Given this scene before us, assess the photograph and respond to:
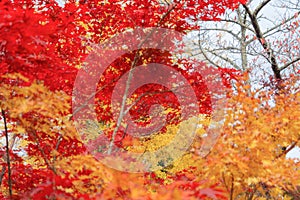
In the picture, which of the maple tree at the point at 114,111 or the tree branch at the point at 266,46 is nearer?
the maple tree at the point at 114,111

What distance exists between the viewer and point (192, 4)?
213 inches

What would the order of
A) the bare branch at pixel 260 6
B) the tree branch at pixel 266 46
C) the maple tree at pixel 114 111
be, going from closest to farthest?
1. the maple tree at pixel 114 111
2. the tree branch at pixel 266 46
3. the bare branch at pixel 260 6

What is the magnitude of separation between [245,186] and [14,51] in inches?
121

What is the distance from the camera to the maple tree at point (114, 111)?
10.6ft

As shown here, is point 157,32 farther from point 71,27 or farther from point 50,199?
point 50,199

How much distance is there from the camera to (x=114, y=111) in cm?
654

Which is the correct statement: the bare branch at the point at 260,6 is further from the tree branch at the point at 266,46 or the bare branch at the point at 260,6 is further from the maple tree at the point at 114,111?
the maple tree at the point at 114,111

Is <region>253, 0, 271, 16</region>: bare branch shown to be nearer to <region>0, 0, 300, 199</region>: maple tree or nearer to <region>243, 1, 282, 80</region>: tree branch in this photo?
<region>243, 1, 282, 80</region>: tree branch

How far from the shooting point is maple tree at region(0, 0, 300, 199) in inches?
128

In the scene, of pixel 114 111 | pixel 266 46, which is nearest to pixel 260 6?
pixel 266 46

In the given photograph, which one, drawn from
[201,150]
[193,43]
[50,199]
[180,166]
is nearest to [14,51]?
[50,199]

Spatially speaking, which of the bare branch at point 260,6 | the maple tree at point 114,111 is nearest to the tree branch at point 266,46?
the bare branch at point 260,6

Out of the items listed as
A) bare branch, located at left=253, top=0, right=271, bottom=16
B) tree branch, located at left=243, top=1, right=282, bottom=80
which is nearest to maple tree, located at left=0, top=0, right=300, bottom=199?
tree branch, located at left=243, top=1, right=282, bottom=80

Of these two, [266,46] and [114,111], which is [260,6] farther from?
[114,111]
